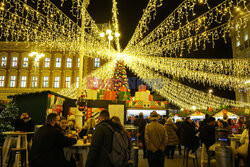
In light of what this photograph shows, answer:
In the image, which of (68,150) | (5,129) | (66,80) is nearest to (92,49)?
(5,129)

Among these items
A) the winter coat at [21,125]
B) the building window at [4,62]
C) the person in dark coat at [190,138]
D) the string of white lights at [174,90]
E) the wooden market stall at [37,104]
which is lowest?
the person in dark coat at [190,138]

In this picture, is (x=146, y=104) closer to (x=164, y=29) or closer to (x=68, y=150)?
(x=164, y=29)

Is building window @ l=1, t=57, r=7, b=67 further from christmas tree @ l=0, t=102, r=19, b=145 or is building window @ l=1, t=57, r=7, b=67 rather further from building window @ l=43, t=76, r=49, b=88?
christmas tree @ l=0, t=102, r=19, b=145

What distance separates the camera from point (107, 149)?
2918 mm

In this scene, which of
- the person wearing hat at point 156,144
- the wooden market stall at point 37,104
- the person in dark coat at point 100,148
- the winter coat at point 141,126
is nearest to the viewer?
the person in dark coat at point 100,148

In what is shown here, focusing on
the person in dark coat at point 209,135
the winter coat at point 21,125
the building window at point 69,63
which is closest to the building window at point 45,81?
the building window at point 69,63

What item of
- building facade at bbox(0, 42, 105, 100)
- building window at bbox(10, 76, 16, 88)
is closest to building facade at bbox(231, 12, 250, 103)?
building facade at bbox(0, 42, 105, 100)

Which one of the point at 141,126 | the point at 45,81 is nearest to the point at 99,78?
the point at 141,126

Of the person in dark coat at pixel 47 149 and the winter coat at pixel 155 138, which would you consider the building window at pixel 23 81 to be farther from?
the person in dark coat at pixel 47 149

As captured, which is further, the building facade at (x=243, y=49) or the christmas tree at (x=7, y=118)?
the building facade at (x=243, y=49)

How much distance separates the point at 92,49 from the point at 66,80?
1589cm

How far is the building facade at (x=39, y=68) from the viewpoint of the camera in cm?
2980

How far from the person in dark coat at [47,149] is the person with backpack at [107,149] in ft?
2.78

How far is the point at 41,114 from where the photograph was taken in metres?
9.57
